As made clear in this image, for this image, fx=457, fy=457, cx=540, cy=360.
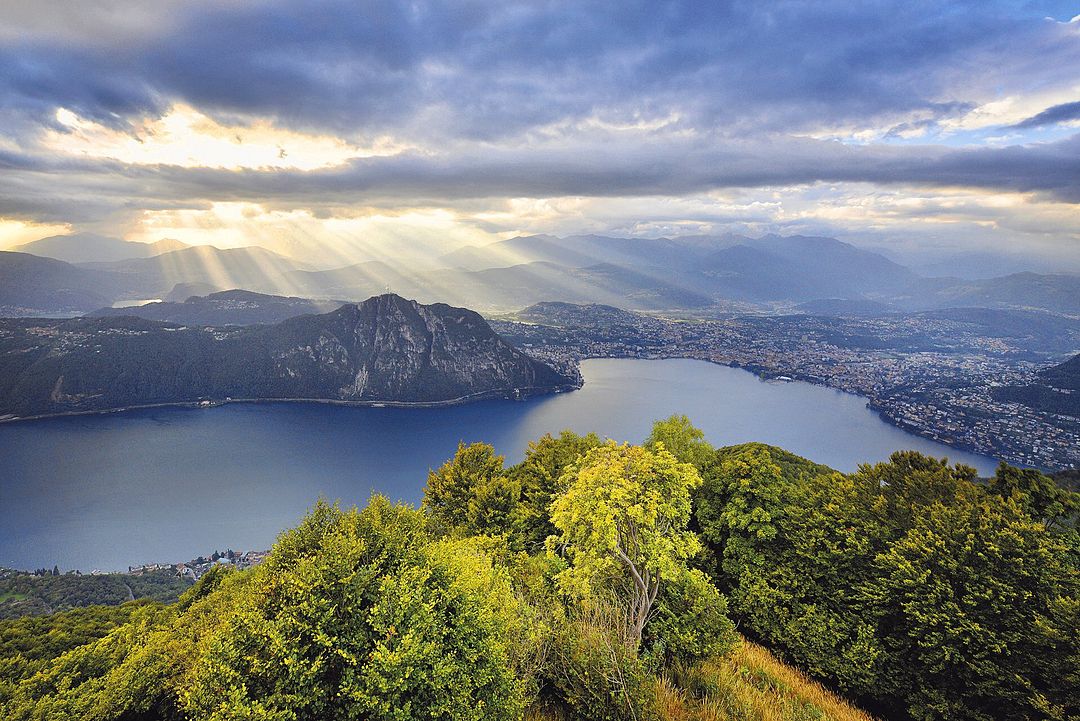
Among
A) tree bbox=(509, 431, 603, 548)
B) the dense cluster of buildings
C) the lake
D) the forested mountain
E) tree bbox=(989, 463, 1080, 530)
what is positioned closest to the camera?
tree bbox=(989, 463, 1080, 530)

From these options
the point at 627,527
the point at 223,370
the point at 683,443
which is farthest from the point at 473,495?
the point at 223,370

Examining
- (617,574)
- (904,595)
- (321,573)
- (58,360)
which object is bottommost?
(58,360)

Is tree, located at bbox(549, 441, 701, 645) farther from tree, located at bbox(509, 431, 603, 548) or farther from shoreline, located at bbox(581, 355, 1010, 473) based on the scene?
shoreline, located at bbox(581, 355, 1010, 473)

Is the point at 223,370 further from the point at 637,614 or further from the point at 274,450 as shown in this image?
the point at 637,614

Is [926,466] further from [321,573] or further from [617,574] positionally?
[321,573]

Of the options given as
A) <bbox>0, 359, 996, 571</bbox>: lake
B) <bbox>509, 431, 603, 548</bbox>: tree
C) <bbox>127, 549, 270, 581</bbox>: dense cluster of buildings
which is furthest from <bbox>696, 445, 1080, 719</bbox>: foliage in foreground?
<bbox>0, 359, 996, 571</bbox>: lake

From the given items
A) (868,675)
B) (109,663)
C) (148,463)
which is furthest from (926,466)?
(148,463)

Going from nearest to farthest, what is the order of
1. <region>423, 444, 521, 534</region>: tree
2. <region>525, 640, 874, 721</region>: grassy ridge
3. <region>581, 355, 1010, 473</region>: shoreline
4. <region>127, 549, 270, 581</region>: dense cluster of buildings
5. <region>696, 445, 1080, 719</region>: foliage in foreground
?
<region>525, 640, 874, 721</region>: grassy ridge, <region>696, 445, 1080, 719</region>: foliage in foreground, <region>423, 444, 521, 534</region>: tree, <region>127, 549, 270, 581</region>: dense cluster of buildings, <region>581, 355, 1010, 473</region>: shoreline
